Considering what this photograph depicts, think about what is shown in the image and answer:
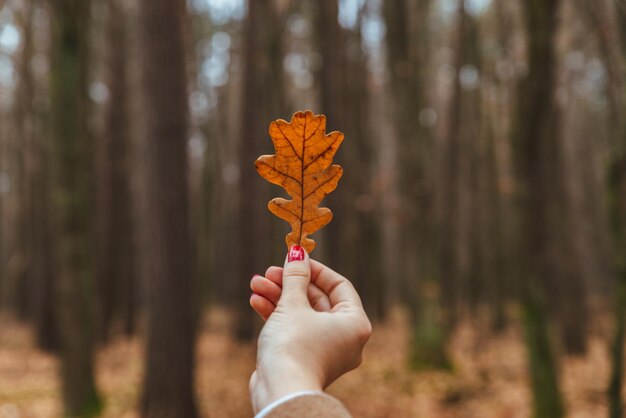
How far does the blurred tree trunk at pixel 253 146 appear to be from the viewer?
1067 centimetres

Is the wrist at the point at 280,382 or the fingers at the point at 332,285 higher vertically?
the fingers at the point at 332,285

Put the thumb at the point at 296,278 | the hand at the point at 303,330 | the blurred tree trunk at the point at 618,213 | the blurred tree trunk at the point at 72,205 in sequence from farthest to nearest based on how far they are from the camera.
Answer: the blurred tree trunk at the point at 72,205 < the blurred tree trunk at the point at 618,213 < the thumb at the point at 296,278 < the hand at the point at 303,330

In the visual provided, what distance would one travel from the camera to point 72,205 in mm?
6602

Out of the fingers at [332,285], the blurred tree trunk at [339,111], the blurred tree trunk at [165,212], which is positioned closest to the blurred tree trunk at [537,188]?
the blurred tree trunk at [339,111]

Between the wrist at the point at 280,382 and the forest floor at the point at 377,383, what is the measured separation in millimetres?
5928

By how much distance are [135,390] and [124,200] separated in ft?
20.1

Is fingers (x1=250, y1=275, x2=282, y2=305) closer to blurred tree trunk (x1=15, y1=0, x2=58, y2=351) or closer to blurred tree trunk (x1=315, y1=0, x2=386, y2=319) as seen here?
blurred tree trunk (x1=315, y1=0, x2=386, y2=319)

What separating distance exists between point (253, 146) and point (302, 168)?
9.25m

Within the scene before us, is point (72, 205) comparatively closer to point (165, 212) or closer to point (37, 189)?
point (165, 212)

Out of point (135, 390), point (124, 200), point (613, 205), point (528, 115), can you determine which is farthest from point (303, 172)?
point (124, 200)

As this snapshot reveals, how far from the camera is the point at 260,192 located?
1134 cm

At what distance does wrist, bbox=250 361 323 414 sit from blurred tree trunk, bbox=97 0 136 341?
1176 centimetres

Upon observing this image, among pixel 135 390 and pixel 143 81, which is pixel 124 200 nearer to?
pixel 135 390

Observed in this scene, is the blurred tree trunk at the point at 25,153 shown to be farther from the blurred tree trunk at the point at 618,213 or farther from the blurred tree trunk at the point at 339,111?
the blurred tree trunk at the point at 618,213
